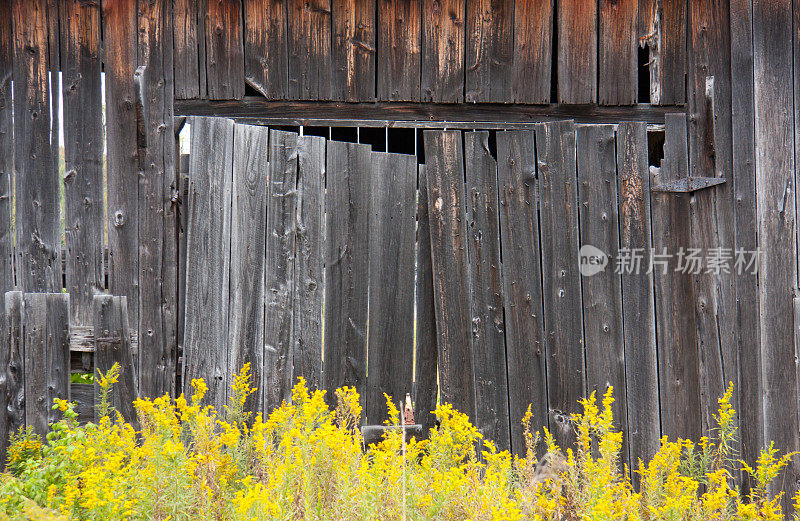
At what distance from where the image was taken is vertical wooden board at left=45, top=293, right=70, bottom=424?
4.00 meters

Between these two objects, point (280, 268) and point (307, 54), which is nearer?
point (280, 268)

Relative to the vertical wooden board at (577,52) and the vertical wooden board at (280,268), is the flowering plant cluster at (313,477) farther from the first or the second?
the vertical wooden board at (577,52)

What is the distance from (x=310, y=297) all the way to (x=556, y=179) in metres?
1.83

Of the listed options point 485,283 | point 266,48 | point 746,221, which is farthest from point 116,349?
point 746,221

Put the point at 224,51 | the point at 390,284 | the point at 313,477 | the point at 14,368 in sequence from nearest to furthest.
Answer: the point at 313,477 < the point at 14,368 < the point at 390,284 < the point at 224,51

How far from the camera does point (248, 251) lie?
4051mm

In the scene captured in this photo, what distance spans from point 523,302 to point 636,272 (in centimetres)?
80

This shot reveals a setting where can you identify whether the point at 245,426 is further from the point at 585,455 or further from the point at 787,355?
the point at 787,355

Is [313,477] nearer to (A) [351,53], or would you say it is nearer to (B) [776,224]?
(A) [351,53]

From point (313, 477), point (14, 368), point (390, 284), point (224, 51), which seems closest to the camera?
point (313, 477)

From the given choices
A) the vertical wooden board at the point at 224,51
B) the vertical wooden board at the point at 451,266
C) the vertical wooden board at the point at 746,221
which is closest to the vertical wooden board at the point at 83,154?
the vertical wooden board at the point at 224,51

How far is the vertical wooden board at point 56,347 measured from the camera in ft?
13.1

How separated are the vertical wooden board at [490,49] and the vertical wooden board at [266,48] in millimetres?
1291

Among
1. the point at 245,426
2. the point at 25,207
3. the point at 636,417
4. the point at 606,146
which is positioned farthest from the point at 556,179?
the point at 25,207
